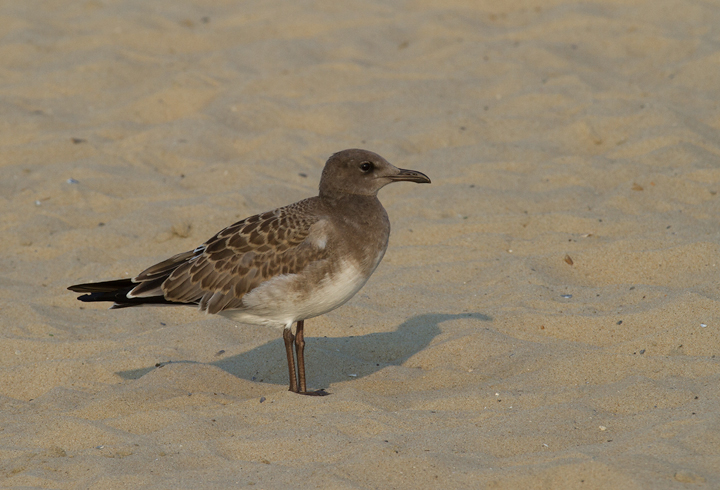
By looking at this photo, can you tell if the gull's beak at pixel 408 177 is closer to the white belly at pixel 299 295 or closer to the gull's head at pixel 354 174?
the gull's head at pixel 354 174

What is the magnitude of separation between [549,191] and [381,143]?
6.77 ft

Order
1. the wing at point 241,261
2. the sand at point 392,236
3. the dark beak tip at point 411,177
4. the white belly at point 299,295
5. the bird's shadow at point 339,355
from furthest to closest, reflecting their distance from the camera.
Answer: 1. the bird's shadow at point 339,355
2. the dark beak tip at point 411,177
3. the wing at point 241,261
4. the white belly at point 299,295
5. the sand at point 392,236

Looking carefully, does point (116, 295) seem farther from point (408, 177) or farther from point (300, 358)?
point (408, 177)

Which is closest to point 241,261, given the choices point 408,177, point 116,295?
point 116,295

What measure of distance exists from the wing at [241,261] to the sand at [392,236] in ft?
2.09

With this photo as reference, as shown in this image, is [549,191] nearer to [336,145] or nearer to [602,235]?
[602,235]

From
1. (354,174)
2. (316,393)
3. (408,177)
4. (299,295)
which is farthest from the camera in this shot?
(408,177)

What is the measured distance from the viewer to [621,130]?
951 centimetres

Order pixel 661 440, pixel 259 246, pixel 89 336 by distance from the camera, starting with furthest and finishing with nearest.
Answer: pixel 89 336 < pixel 259 246 < pixel 661 440

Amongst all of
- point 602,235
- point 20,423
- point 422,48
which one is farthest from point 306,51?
point 20,423

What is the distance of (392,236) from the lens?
804 cm

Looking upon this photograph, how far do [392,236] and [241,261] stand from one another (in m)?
2.64

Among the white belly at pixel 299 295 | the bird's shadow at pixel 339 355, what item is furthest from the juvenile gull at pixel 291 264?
the bird's shadow at pixel 339 355

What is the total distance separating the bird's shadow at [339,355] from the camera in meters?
6.13
